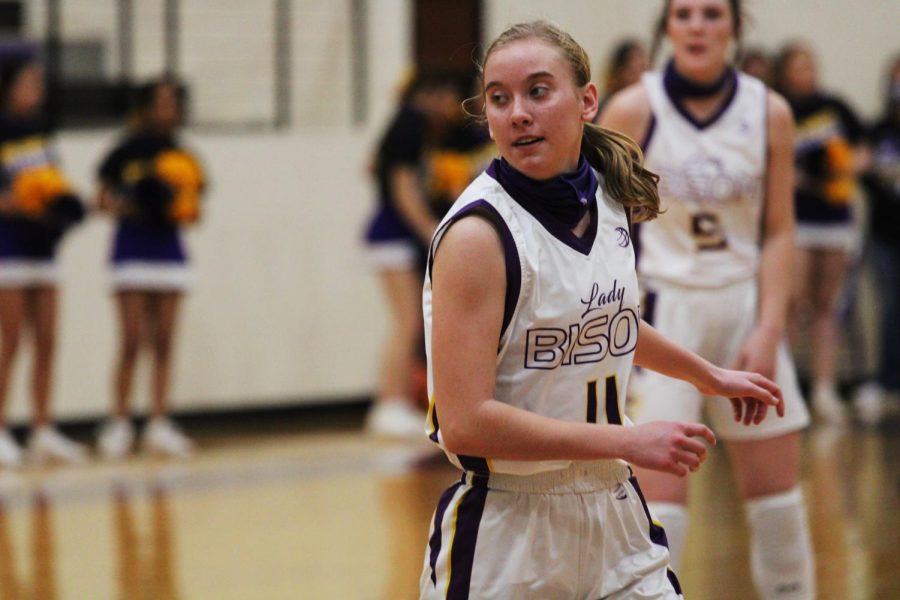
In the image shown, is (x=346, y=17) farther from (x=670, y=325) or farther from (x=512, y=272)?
(x=512, y=272)

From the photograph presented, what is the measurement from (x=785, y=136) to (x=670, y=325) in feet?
1.97

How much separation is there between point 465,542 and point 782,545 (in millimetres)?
1432

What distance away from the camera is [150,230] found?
7996mm

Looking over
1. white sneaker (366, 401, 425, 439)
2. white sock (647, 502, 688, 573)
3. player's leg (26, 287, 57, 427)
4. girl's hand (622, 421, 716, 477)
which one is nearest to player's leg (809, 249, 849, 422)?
white sneaker (366, 401, 425, 439)

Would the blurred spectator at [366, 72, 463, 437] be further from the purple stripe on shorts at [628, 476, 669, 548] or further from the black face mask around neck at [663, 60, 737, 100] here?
the purple stripe on shorts at [628, 476, 669, 548]

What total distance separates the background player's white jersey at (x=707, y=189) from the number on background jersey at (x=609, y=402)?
121 centimetres

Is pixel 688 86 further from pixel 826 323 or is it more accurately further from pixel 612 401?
pixel 826 323

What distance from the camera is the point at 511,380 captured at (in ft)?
8.26

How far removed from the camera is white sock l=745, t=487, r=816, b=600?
366cm

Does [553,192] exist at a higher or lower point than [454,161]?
higher

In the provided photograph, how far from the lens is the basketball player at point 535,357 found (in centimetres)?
240

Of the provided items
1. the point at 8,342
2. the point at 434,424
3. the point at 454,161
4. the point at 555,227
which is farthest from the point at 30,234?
the point at 555,227

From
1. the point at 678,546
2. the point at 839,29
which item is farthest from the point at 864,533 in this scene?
the point at 839,29

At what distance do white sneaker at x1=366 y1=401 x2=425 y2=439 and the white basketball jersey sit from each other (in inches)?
231
